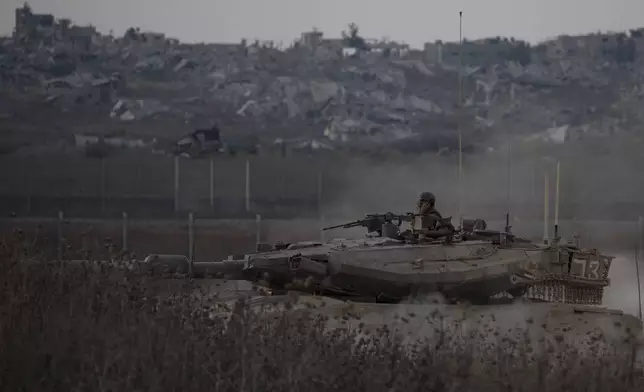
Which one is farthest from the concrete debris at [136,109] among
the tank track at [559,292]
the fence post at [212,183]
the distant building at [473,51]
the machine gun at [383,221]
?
the tank track at [559,292]

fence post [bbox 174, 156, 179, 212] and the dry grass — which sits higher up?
fence post [bbox 174, 156, 179, 212]

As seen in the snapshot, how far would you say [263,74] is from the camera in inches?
541

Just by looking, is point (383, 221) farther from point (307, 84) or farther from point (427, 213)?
point (307, 84)

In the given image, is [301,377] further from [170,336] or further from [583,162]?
[583,162]

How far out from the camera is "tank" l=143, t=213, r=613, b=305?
29.7 feet

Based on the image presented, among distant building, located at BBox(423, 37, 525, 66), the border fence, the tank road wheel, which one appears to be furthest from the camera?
distant building, located at BBox(423, 37, 525, 66)

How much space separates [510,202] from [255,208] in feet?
11.9

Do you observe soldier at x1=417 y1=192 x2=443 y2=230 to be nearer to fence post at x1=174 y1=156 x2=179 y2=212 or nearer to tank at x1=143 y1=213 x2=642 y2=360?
tank at x1=143 y1=213 x2=642 y2=360

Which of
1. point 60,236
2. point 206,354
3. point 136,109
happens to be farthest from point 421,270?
point 136,109

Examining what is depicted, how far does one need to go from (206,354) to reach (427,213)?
184 inches

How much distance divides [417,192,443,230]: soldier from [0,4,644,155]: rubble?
11.0 feet

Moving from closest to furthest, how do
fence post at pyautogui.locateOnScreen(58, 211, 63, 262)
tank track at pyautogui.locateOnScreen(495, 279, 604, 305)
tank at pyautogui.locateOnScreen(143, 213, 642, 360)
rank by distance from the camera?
fence post at pyautogui.locateOnScreen(58, 211, 63, 262) < tank at pyautogui.locateOnScreen(143, 213, 642, 360) < tank track at pyautogui.locateOnScreen(495, 279, 604, 305)

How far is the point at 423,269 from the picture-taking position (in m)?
9.12

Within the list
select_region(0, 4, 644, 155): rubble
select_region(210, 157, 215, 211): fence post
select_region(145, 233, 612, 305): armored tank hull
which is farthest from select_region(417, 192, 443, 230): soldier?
select_region(210, 157, 215, 211): fence post
